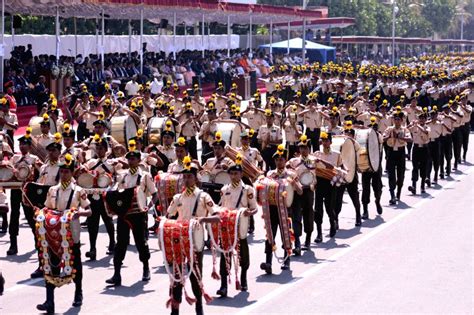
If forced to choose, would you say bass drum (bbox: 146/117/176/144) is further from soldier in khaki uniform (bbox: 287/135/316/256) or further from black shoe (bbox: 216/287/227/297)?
black shoe (bbox: 216/287/227/297)

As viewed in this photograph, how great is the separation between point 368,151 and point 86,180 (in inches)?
256

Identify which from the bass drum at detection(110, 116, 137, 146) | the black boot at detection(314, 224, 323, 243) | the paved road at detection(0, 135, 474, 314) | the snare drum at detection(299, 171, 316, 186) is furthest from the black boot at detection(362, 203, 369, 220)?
the bass drum at detection(110, 116, 137, 146)

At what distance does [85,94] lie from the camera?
2677 centimetres

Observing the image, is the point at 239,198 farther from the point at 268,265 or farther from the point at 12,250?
the point at 12,250

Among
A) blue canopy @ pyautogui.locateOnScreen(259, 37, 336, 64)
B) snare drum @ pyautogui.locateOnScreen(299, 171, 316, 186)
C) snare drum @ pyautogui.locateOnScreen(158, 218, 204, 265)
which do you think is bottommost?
snare drum @ pyautogui.locateOnScreen(158, 218, 204, 265)

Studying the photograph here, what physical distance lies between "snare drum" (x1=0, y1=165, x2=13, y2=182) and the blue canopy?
Answer: 172 feet

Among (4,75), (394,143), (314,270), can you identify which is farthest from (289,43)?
(314,270)

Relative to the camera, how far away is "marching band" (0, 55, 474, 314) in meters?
14.2

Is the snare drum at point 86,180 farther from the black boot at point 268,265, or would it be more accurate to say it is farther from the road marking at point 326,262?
the road marking at point 326,262

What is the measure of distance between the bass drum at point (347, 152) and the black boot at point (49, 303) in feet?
24.0

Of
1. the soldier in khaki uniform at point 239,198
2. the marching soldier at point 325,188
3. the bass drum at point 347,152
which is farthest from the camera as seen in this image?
the bass drum at point 347,152

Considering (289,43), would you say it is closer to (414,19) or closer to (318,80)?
(318,80)

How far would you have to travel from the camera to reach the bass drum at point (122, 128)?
23875 mm

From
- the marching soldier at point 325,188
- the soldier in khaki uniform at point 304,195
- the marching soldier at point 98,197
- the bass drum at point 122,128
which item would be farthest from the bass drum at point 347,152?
the bass drum at point 122,128
